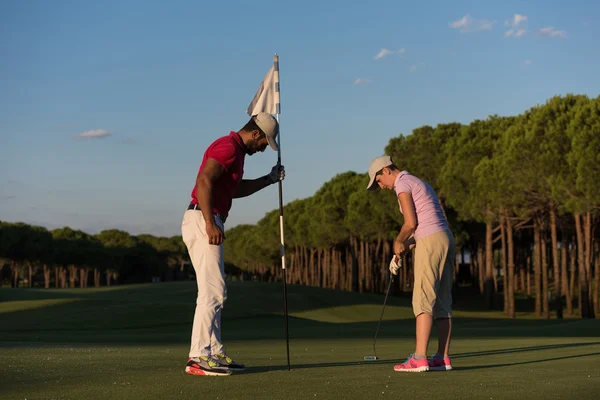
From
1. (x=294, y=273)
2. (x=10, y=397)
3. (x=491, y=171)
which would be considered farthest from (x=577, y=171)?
(x=294, y=273)

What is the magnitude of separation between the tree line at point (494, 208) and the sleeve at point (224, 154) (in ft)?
110

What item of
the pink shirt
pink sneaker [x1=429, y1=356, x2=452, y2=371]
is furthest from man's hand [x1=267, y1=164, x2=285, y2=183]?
pink sneaker [x1=429, y1=356, x2=452, y2=371]

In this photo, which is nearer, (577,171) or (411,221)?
(411,221)

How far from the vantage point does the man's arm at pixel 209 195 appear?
8797mm

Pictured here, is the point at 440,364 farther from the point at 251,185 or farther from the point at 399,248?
the point at 251,185

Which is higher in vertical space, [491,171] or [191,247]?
[491,171]

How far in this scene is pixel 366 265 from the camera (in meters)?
88.5

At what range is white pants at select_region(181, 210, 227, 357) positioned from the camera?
29.0 ft

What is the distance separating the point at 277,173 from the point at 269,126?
105 centimetres

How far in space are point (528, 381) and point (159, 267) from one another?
170m

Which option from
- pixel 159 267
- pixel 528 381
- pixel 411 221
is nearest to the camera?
pixel 528 381

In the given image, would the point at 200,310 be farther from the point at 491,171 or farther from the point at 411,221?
the point at 491,171

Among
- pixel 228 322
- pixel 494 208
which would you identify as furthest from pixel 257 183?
pixel 494 208

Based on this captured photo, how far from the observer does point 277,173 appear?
10.1 m
